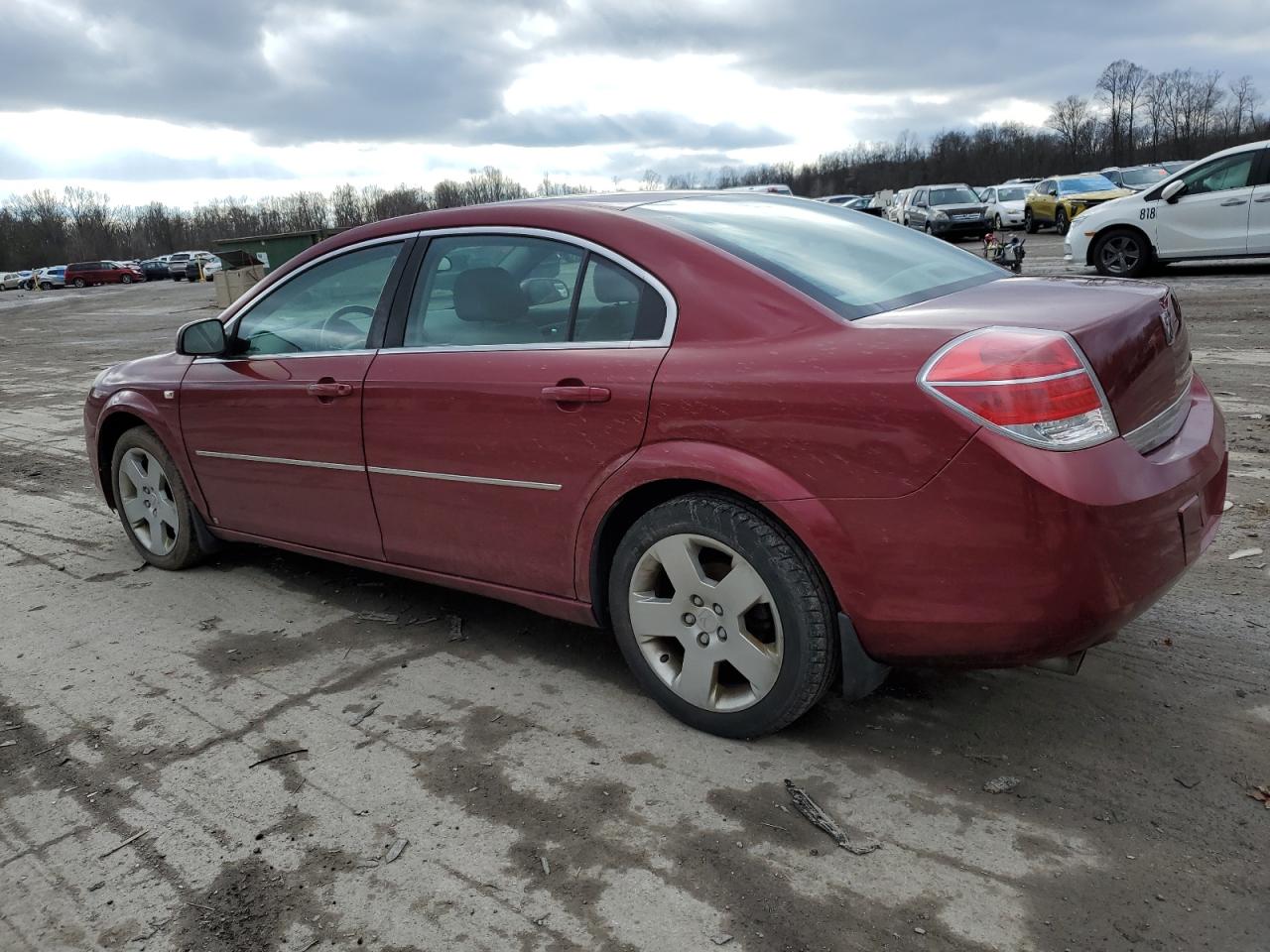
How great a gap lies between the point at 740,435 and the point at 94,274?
247 feet

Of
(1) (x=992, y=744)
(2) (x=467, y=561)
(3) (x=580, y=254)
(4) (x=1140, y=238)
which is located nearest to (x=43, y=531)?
(2) (x=467, y=561)

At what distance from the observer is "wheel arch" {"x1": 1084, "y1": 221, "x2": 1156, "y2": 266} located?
14.3 m

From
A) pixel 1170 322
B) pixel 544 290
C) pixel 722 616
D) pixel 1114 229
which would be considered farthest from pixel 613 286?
pixel 1114 229

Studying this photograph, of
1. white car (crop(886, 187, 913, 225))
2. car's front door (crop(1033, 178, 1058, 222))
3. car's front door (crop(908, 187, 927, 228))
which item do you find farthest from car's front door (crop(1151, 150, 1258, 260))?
white car (crop(886, 187, 913, 225))

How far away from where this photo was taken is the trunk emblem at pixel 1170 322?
2.89 m

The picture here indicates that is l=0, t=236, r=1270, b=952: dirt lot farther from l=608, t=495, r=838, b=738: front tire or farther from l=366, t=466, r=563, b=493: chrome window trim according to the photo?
l=366, t=466, r=563, b=493: chrome window trim

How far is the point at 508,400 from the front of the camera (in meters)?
3.25

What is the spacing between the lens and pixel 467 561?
3561 mm

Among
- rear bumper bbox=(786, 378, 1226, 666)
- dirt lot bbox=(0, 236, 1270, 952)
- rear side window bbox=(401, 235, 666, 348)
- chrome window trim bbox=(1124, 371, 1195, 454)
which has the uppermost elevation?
rear side window bbox=(401, 235, 666, 348)

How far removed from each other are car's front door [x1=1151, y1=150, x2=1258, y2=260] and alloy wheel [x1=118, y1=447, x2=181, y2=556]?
13.9m

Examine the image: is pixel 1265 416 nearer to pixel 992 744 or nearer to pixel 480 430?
pixel 992 744

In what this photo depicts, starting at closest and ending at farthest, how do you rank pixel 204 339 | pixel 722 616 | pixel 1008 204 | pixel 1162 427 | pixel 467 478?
1. pixel 1162 427
2. pixel 722 616
3. pixel 467 478
4. pixel 204 339
5. pixel 1008 204

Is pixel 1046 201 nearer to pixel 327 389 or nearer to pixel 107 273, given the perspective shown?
pixel 327 389

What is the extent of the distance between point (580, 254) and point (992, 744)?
196cm
